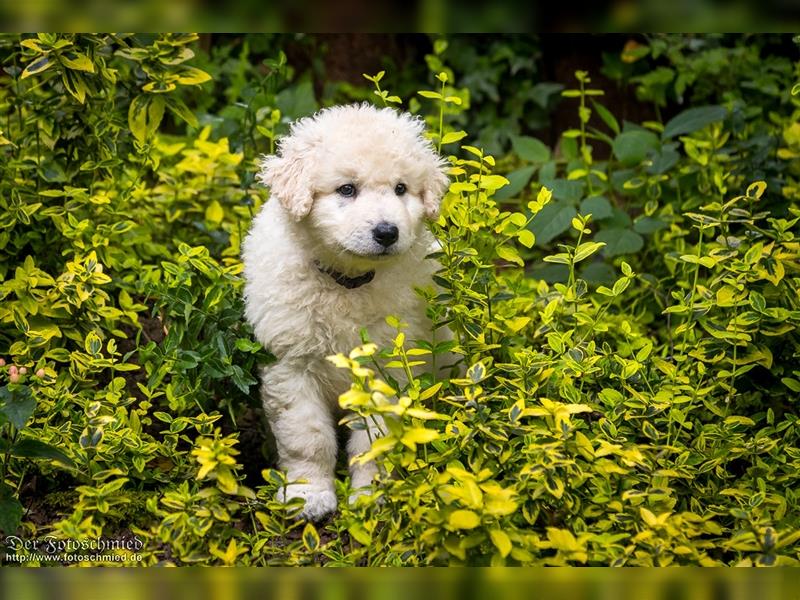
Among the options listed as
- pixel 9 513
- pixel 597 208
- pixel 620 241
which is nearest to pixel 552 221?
pixel 597 208

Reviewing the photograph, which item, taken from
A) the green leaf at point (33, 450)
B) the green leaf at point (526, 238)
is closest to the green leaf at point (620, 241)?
the green leaf at point (526, 238)

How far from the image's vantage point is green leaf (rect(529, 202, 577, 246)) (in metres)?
5.00

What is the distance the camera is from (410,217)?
3.64 metres

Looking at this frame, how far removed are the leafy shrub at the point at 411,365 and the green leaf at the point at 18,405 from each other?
1 centimetres

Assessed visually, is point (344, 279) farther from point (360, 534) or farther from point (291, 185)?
point (360, 534)

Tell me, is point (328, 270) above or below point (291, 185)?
below

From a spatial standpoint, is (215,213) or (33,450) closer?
(33,450)

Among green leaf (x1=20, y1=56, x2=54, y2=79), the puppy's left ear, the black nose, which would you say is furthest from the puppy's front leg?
green leaf (x1=20, y1=56, x2=54, y2=79)

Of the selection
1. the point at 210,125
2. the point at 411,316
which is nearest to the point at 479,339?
the point at 411,316

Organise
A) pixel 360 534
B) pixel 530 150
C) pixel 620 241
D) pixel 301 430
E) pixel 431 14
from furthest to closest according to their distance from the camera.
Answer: pixel 530 150 < pixel 620 241 < pixel 301 430 < pixel 360 534 < pixel 431 14

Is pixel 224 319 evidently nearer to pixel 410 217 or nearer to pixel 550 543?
pixel 410 217

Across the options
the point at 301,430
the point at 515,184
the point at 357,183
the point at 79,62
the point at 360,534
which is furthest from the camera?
the point at 515,184

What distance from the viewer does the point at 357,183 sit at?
3.63 m

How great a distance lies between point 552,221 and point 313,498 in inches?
82.3
